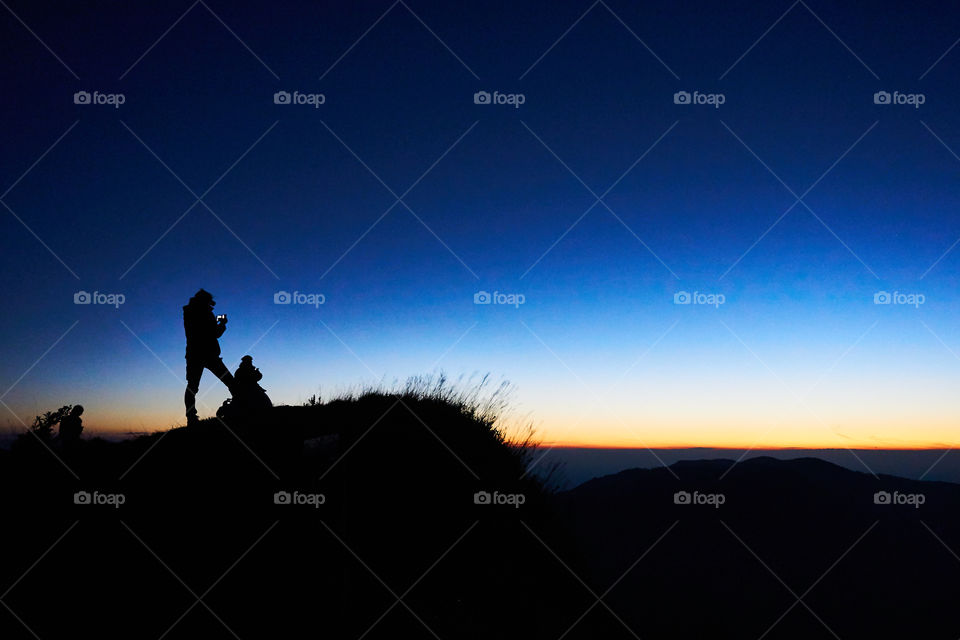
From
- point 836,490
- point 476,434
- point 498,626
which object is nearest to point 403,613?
point 498,626

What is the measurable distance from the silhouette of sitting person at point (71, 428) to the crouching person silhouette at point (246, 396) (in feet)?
9.33

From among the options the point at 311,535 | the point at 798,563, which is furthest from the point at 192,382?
the point at 798,563

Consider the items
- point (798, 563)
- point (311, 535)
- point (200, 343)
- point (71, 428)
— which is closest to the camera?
point (311, 535)

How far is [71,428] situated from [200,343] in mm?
2839

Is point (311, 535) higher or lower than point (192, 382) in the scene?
lower

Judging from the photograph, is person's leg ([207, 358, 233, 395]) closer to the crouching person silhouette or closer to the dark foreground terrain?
the crouching person silhouette

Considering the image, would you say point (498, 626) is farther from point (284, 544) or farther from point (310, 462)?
point (310, 462)

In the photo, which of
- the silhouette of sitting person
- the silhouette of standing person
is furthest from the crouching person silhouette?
the silhouette of sitting person

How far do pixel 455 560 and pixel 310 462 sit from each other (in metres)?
2.48

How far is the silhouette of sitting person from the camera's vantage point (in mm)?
11523

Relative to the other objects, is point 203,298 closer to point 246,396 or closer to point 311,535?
point 246,396

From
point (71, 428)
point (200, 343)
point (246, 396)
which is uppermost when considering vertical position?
point (200, 343)

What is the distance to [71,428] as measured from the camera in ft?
38.3

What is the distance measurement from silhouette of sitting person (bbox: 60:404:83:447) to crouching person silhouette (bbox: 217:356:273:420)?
2.84 meters
